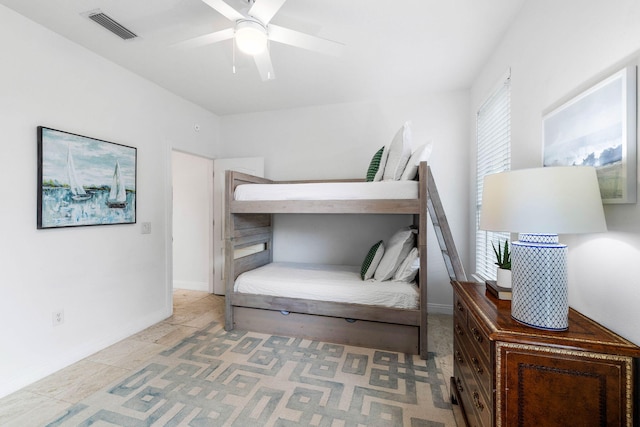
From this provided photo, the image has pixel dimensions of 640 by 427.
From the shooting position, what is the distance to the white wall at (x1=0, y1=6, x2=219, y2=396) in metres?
1.85

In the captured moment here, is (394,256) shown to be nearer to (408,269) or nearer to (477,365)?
(408,269)

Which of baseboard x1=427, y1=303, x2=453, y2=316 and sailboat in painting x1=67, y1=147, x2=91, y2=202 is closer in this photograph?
sailboat in painting x1=67, y1=147, x2=91, y2=202

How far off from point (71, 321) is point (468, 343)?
287 centimetres

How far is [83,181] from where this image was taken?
227cm

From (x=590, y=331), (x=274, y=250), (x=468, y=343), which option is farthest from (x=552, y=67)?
(x=274, y=250)

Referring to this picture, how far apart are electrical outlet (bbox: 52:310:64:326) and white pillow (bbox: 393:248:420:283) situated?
275 cm

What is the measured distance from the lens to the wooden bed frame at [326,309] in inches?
90.4

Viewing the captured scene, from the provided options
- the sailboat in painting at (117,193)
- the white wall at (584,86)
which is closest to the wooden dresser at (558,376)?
the white wall at (584,86)

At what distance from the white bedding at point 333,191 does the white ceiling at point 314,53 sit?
1.12m

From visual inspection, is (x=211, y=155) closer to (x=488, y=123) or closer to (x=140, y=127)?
(x=140, y=127)

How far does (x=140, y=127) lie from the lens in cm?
282

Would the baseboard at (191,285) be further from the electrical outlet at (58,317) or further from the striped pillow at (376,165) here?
the striped pillow at (376,165)

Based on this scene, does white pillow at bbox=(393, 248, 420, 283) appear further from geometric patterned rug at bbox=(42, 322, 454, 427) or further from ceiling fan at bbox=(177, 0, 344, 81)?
ceiling fan at bbox=(177, 0, 344, 81)

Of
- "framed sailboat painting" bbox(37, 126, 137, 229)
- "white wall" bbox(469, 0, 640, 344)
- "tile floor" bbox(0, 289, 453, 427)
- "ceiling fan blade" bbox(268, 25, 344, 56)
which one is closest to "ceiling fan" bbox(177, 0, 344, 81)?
"ceiling fan blade" bbox(268, 25, 344, 56)
